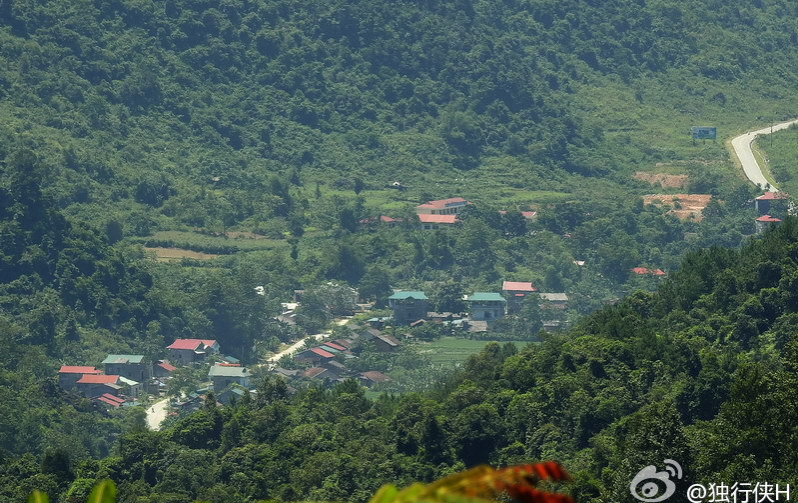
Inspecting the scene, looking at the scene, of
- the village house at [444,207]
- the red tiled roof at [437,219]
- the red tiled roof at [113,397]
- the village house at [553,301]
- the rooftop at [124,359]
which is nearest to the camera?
the red tiled roof at [113,397]

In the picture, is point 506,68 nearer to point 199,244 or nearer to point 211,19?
point 211,19

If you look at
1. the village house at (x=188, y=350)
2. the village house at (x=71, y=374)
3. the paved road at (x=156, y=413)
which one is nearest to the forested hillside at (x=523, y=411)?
the paved road at (x=156, y=413)

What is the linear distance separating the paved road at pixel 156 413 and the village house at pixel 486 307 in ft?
46.3

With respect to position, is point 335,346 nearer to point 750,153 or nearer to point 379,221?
point 379,221

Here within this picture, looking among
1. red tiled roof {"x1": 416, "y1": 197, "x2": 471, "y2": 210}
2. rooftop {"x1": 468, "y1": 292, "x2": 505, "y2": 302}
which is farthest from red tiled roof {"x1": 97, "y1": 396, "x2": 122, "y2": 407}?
red tiled roof {"x1": 416, "y1": 197, "x2": 471, "y2": 210}

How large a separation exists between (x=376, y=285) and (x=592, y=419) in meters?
34.9

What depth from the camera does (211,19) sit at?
91.7 metres

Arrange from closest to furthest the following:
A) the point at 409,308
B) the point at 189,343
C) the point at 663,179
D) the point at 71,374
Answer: the point at 71,374, the point at 189,343, the point at 409,308, the point at 663,179

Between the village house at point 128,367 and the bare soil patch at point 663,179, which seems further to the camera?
the bare soil patch at point 663,179

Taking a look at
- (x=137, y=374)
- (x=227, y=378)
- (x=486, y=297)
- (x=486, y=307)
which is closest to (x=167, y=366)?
(x=137, y=374)

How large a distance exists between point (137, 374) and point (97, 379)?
2525 millimetres

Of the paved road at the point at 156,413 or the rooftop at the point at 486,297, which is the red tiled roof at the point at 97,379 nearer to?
the paved road at the point at 156,413

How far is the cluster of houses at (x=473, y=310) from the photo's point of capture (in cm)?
6606

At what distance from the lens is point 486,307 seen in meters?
67.0
